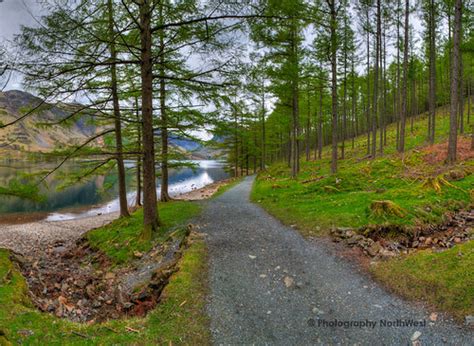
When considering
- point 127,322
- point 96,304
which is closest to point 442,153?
point 127,322

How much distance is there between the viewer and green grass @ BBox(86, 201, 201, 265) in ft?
26.6

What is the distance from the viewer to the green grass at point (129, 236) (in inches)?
319

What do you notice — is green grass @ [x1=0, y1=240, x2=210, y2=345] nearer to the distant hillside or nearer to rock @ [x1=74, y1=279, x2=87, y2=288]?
rock @ [x1=74, y1=279, x2=87, y2=288]

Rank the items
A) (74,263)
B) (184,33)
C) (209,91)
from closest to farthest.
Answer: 1. (184,33)
2. (209,91)
3. (74,263)

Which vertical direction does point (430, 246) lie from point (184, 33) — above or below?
below

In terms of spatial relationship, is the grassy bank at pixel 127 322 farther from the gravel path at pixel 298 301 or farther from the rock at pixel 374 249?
the rock at pixel 374 249

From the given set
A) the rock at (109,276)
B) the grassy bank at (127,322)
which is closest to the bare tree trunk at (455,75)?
the grassy bank at (127,322)

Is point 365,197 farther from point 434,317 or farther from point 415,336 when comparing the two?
point 415,336

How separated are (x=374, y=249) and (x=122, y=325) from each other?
5.27 meters

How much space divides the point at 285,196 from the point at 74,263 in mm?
8924

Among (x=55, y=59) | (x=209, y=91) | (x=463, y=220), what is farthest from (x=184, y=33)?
(x=463, y=220)

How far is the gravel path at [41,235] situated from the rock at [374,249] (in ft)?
45.3

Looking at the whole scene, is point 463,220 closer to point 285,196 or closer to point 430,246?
point 430,246

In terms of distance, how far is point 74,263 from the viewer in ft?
30.0
